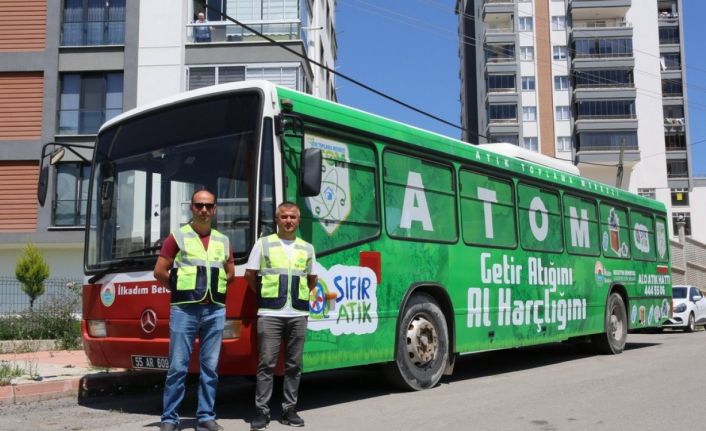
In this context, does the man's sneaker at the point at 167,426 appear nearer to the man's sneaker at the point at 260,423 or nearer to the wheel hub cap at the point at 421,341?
the man's sneaker at the point at 260,423

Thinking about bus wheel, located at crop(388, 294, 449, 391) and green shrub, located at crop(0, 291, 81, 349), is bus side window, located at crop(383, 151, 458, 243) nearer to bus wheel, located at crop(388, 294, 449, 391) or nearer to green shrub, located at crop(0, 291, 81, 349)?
bus wheel, located at crop(388, 294, 449, 391)

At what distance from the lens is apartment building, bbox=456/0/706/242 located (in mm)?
60062

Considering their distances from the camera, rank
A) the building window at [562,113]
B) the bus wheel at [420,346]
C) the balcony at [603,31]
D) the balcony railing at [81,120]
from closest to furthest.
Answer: the bus wheel at [420,346] < the balcony railing at [81,120] < the balcony at [603,31] < the building window at [562,113]

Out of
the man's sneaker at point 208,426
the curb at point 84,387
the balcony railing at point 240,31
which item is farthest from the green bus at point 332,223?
the balcony railing at point 240,31

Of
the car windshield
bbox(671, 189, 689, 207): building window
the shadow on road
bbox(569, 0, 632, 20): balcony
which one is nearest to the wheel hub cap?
the shadow on road

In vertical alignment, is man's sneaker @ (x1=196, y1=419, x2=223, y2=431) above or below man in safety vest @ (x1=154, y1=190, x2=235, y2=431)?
below

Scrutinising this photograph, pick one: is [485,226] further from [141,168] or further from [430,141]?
[141,168]

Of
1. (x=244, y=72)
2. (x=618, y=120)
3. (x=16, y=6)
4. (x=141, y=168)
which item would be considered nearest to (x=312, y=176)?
(x=141, y=168)

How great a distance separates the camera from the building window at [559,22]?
6450 cm

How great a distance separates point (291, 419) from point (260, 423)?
0.32 metres

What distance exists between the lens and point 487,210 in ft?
32.1

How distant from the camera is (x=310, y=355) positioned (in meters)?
6.85

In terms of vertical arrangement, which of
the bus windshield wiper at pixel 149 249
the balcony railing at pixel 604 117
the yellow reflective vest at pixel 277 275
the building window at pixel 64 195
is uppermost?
the balcony railing at pixel 604 117

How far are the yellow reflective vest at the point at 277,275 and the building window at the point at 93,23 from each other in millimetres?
22362
